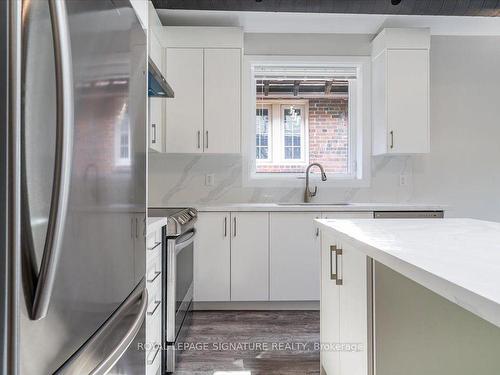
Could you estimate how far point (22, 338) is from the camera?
1.86ft

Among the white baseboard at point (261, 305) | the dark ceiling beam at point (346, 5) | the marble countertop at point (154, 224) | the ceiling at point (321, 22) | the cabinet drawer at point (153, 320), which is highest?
the ceiling at point (321, 22)

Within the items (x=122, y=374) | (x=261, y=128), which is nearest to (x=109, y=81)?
(x=122, y=374)

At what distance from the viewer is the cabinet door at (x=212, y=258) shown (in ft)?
9.91

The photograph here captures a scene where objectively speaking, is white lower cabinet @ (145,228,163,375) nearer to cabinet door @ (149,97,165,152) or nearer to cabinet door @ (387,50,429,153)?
cabinet door @ (149,97,165,152)

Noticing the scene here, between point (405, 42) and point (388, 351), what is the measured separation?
294 cm

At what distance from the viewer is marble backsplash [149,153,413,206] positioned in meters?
3.54

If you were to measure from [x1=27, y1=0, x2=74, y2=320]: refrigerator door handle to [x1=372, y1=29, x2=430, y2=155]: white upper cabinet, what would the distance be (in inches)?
121

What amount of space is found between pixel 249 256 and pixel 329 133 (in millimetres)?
1583

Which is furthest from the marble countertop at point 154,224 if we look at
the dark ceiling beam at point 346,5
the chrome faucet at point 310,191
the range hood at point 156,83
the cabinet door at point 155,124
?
the chrome faucet at point 310,191

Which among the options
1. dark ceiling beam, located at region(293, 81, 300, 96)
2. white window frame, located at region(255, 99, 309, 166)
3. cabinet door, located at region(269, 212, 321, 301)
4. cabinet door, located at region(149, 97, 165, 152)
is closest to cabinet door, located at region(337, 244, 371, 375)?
cabinet door, located at region(269, 212, 321, 301)

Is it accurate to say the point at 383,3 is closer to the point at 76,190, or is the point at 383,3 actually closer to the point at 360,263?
the point at 360,263

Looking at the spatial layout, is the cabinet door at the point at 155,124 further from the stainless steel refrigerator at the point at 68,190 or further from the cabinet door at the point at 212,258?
the stainless steel refrigerator at the point at 68,190

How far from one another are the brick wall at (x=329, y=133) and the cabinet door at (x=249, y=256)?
1071 millimetres

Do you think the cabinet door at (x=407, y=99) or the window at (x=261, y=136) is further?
the window at (x=261, y=136)
